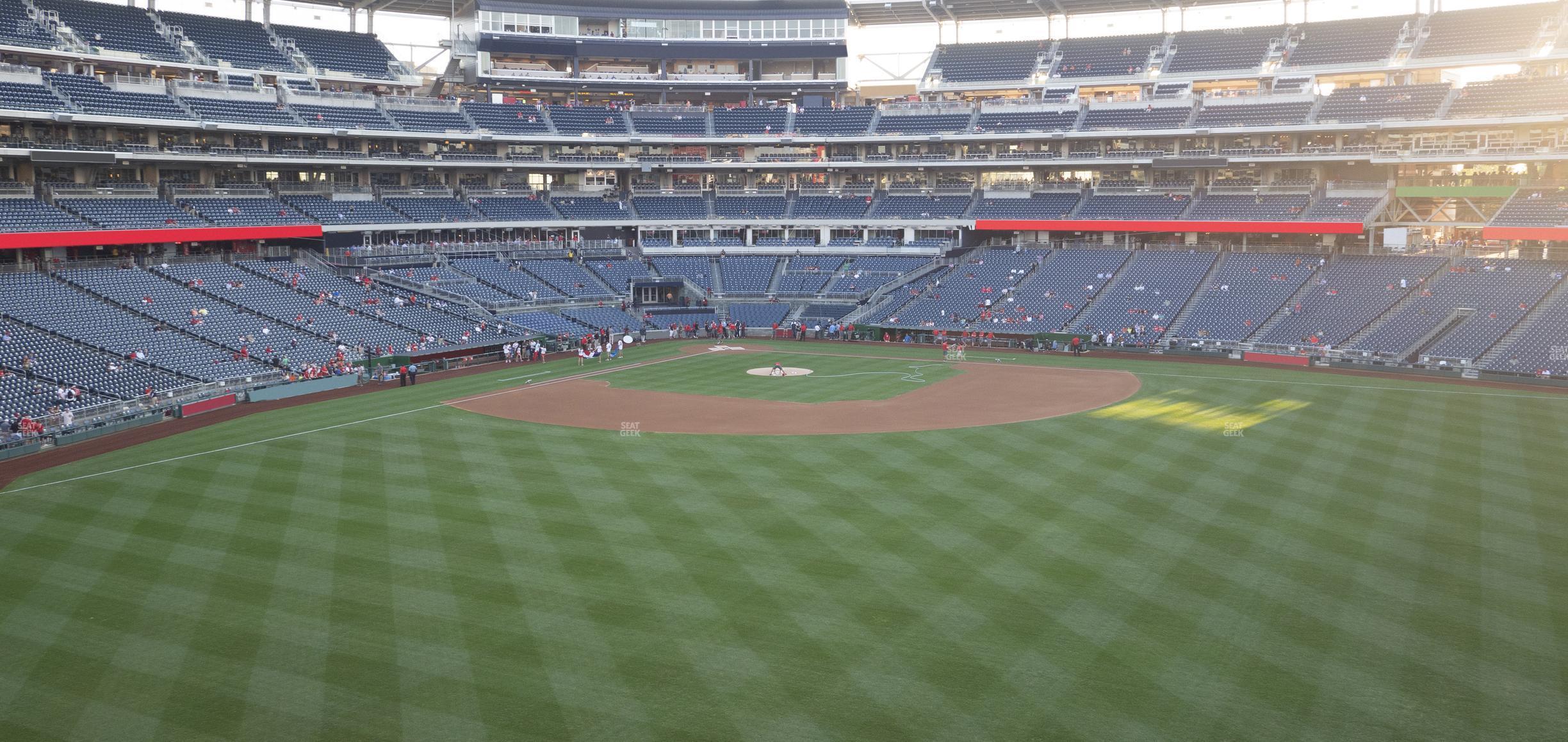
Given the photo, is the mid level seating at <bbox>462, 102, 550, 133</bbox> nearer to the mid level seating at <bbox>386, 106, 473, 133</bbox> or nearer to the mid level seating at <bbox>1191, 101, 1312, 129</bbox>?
the mid level seating at <bbox>386, 106, 473, 133</bbox>

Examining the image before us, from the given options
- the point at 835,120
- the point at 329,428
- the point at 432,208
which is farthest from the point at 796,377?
the point at 835,120

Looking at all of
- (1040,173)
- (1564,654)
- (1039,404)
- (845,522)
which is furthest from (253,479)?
(1040,173)

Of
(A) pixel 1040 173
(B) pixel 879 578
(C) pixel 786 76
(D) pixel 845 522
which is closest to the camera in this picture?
(B) pixel 879 578

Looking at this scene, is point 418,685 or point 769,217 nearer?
point 418,685

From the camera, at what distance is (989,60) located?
78938 millimetres

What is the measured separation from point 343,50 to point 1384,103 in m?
70.4

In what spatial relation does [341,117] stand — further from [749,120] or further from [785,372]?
[785,372]

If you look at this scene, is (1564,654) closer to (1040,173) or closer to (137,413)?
(137,413)

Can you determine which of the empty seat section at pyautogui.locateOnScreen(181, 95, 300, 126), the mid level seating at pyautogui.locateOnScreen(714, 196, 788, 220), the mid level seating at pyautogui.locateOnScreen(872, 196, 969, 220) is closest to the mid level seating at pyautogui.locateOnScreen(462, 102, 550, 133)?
the empty seat section at pyautogui.locateOnScreen(181, 95, 300, 126)

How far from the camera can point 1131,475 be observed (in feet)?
87.8

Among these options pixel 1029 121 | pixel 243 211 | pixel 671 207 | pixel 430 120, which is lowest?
pixel 243 211

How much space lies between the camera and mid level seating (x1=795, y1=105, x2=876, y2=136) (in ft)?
251

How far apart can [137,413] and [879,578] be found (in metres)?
31.3

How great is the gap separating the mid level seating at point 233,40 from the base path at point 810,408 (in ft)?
124
